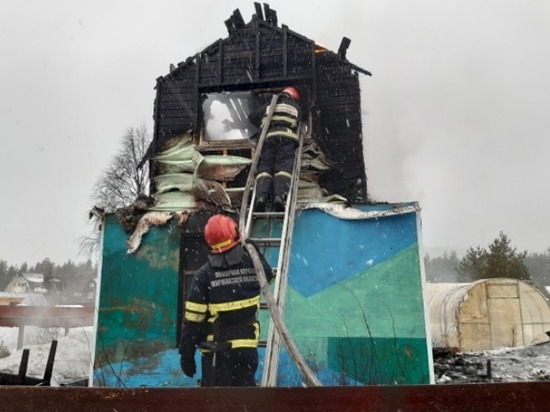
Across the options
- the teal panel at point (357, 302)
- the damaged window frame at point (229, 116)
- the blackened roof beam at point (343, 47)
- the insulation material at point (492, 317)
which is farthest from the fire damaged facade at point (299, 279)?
the insulation material at point (492, 317)

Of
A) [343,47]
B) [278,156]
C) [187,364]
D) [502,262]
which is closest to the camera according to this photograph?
[187,364]

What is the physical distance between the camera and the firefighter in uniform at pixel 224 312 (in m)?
3.99

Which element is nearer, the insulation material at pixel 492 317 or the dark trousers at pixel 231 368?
the dark trousers at pixel 231 368

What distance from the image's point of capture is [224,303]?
13.2ft

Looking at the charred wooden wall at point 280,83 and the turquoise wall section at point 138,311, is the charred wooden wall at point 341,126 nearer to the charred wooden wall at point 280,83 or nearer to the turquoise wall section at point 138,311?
the charred wooden wall at point 280,83

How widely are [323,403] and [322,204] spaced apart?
505 cm

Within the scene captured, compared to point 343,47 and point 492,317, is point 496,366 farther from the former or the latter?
point 343,47

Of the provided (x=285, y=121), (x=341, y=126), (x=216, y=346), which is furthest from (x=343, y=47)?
(x=216, y=346)

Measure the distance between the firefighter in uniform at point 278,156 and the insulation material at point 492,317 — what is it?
36.7 ft

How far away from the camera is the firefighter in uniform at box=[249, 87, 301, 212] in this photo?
5.94 meters

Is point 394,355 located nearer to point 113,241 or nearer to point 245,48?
point 113,241

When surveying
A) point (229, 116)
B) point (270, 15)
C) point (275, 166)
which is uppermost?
point (270, 15)

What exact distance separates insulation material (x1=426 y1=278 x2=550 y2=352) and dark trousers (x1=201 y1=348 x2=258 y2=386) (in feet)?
41.1

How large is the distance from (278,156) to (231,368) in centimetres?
320
